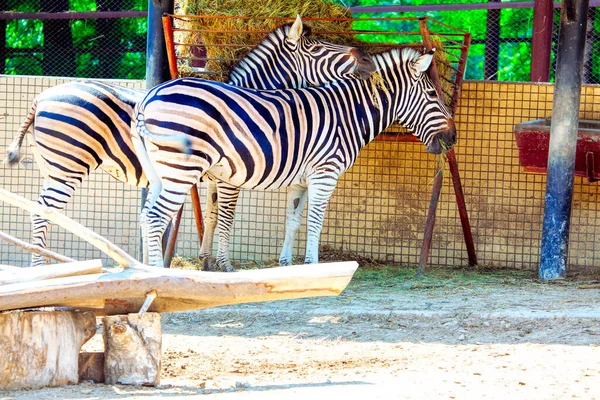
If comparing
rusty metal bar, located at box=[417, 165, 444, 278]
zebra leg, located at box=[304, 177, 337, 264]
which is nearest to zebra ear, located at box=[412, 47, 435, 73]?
rusty metal bar, located at box=[417, 165, 444, 278]

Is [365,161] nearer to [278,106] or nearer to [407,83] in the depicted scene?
[407,83]

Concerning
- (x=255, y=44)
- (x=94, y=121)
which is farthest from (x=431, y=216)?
(x=94, y=121)

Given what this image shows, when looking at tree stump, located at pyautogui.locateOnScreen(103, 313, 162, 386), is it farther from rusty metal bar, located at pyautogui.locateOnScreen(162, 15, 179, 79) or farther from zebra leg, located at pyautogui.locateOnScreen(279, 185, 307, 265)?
rusty metal bar, located at pyautogui.locateOnScreen(162, 15, 179, 79)

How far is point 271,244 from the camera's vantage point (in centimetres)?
877

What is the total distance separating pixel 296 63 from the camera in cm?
764

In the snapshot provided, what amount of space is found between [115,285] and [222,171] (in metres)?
2.75

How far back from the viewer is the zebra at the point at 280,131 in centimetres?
643

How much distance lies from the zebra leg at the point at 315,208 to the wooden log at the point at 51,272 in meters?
3.14

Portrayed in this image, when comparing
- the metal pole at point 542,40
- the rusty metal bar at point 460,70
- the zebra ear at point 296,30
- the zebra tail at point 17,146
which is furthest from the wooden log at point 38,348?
the metal pole at point 542,40

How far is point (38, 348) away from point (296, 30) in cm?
415

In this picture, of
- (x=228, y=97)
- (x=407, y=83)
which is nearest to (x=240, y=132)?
(x=228, y=97)

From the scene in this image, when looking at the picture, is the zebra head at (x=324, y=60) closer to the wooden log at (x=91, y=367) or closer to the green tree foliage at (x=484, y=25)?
the wooden log at (x=91, y=367)

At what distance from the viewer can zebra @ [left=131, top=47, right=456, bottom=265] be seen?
6430mm

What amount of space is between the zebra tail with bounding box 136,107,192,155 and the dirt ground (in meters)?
1.22
